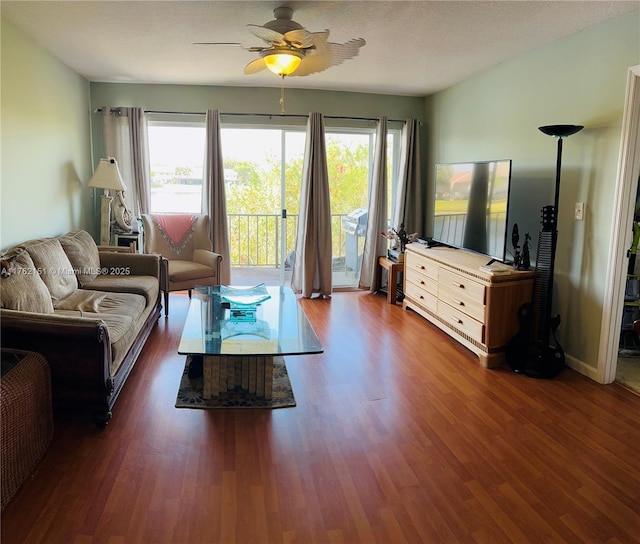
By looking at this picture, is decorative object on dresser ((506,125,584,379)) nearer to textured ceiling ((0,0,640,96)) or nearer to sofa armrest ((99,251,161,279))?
textured ceiling ((0,0,640,96))

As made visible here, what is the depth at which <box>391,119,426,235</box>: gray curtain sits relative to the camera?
570 cm

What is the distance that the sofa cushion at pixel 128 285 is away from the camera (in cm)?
382

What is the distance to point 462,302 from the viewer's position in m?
3.93

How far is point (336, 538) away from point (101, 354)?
1456 mm

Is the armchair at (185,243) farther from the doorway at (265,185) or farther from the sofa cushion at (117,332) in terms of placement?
the sofa cushion at (117,332)

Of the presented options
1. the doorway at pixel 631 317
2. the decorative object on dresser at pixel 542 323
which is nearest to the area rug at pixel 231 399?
the decorative object on dresser at pixel 542 323

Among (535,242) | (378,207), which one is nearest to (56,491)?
(535,242)

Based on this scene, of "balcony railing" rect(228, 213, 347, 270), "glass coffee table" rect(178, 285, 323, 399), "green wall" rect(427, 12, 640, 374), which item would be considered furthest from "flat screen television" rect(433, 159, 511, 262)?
"glass coffee table" rect(178, 285, 323, 399)

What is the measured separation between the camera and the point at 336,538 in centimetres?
183

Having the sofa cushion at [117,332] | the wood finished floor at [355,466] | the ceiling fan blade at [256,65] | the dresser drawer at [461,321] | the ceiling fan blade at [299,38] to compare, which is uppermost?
the ceiling fan blade at [299,38]

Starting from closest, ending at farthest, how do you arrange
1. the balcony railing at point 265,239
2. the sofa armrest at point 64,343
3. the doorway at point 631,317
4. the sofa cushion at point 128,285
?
the sofa armrest at point 64,343 → the doorway at point 631,317 → the sofa cushion at point 128,285 → the balcony railing at point 265,239

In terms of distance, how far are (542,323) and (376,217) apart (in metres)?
2.65

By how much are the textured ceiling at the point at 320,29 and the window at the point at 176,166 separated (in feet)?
2.68

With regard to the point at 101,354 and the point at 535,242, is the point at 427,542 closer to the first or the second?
the point at 101,354
